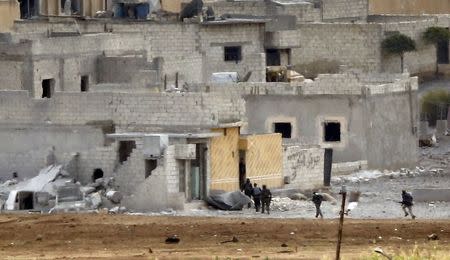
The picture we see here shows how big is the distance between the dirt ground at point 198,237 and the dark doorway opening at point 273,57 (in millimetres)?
19165

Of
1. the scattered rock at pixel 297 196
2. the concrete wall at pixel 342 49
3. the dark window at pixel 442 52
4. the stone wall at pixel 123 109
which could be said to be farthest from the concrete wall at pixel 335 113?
the dark window at pixel 442 52

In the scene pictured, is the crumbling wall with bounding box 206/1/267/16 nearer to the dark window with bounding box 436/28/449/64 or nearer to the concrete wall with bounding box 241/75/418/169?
the dark window with bounding box 436/28/449/64

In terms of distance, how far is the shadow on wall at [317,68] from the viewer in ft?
238

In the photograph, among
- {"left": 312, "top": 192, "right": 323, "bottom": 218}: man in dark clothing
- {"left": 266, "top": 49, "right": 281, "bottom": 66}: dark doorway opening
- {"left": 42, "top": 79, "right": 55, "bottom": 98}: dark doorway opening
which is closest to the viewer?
{"left": 312, "top": 192, "right": 323, "bottom": 218}: man in dark clothing

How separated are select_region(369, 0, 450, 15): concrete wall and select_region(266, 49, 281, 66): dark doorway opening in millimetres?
16727

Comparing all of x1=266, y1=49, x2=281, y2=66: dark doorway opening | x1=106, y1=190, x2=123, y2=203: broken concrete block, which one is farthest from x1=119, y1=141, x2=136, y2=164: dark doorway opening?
x1=266, y1=49, x2=281, y2=66: dark doorway opening

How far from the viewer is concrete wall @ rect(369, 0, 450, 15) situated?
86.9 meters

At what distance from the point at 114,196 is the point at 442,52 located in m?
27.8

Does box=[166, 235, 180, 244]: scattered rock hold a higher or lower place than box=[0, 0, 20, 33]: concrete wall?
lower

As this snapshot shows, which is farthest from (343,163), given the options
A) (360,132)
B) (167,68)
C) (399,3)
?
(399,3)

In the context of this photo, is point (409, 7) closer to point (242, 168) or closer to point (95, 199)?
point (242, 168)

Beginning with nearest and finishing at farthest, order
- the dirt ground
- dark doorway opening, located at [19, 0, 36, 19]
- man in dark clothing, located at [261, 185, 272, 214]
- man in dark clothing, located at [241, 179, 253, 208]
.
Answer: the dirt ground
man in dark clothing, located at [261, 185, 272, 214]
man in dark clothing, located at [241, 179, 253, 208]
dark doorway opening, located at [19, 0, 36, 19]

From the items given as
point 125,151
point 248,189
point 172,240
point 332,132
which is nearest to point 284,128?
point 332,132

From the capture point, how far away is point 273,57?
6962cm
